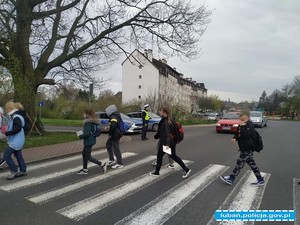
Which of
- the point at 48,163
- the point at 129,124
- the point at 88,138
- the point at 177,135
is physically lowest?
the point at 48,163

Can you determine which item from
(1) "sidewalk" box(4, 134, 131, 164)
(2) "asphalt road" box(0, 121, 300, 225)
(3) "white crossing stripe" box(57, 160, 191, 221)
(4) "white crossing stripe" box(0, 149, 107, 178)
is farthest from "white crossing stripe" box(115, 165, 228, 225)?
(1) "sidewalk" box(4, 134, 131, 164)

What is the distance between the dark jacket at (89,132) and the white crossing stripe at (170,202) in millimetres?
2538

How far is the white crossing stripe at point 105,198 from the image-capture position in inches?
182

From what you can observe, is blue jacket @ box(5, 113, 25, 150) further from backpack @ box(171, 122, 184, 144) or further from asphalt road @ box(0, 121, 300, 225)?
backpack @ box(171, 122, 184, 144)

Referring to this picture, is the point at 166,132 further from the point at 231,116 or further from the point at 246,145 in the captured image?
the point at 231,116

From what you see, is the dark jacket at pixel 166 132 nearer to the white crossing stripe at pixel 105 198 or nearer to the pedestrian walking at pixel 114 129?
the white crossing stripe at pixel 105 198

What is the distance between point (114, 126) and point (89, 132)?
0.90 m

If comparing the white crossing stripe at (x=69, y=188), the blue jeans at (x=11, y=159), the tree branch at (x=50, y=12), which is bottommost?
the white crossing stripe at (x=69, y=188)

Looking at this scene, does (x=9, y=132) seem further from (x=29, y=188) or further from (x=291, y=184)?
(x=291, y=184)

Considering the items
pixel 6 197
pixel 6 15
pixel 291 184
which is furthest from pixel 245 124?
pixel 6 15

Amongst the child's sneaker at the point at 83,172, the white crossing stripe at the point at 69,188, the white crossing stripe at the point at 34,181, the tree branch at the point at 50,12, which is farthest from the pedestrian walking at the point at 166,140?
the tree branch at the point at 50,12

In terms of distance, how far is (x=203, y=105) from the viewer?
2810 inches

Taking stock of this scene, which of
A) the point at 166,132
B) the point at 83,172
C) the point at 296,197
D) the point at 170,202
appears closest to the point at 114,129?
the point at 83,172

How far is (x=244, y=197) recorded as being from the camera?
557 cm
